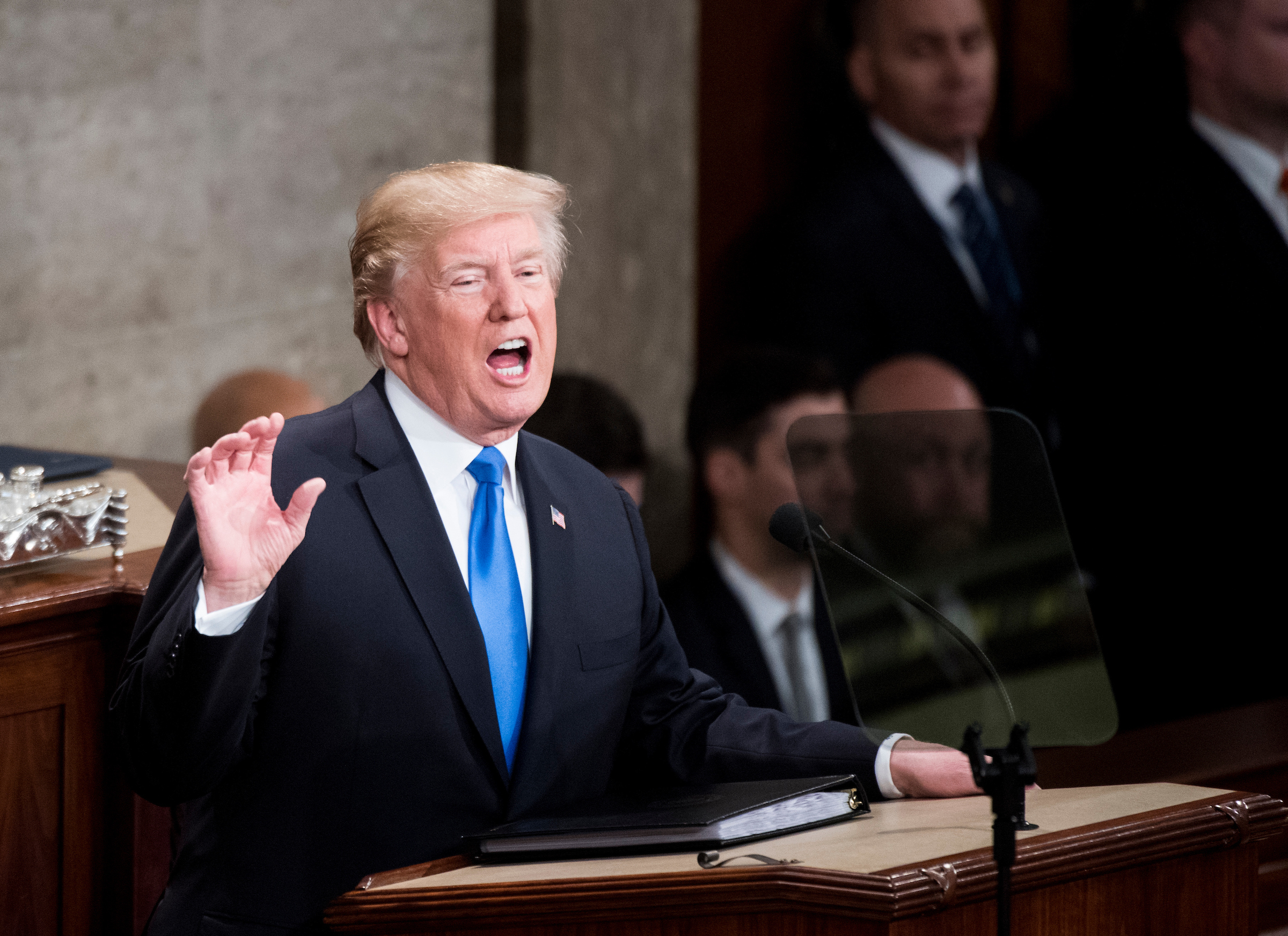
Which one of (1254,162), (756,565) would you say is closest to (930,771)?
(756,565)

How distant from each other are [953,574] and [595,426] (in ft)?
5.25

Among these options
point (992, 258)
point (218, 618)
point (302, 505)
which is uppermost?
point (992, 258)

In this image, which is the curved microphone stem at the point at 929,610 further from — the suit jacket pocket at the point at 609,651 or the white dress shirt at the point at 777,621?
the white dress shirt at the point at 777,621

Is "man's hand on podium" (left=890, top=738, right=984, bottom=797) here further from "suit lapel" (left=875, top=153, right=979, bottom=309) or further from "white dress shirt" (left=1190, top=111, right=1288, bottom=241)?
"white dress shirt" (left=1190, top=111, right=1288, bottom=241)

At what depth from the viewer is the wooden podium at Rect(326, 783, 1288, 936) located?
138 cm

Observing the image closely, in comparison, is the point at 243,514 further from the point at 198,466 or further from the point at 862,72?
the point at 862,72

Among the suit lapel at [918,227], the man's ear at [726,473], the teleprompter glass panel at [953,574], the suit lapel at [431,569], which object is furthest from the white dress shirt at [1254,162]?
the suit lapel at [431,569]

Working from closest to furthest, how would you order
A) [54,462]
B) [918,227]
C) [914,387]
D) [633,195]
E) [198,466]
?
[198,466] < [54,462] < [914,387] < [918,227] < [633,195]

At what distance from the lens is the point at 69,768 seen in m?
1.92

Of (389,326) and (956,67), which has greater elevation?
(956,67)

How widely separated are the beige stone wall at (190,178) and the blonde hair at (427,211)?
5.88 ft

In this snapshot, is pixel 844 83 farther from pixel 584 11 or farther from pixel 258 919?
pixel 258 919

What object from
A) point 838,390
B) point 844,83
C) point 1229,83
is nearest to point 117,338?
point 838,390

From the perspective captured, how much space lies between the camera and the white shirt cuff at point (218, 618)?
149cm
